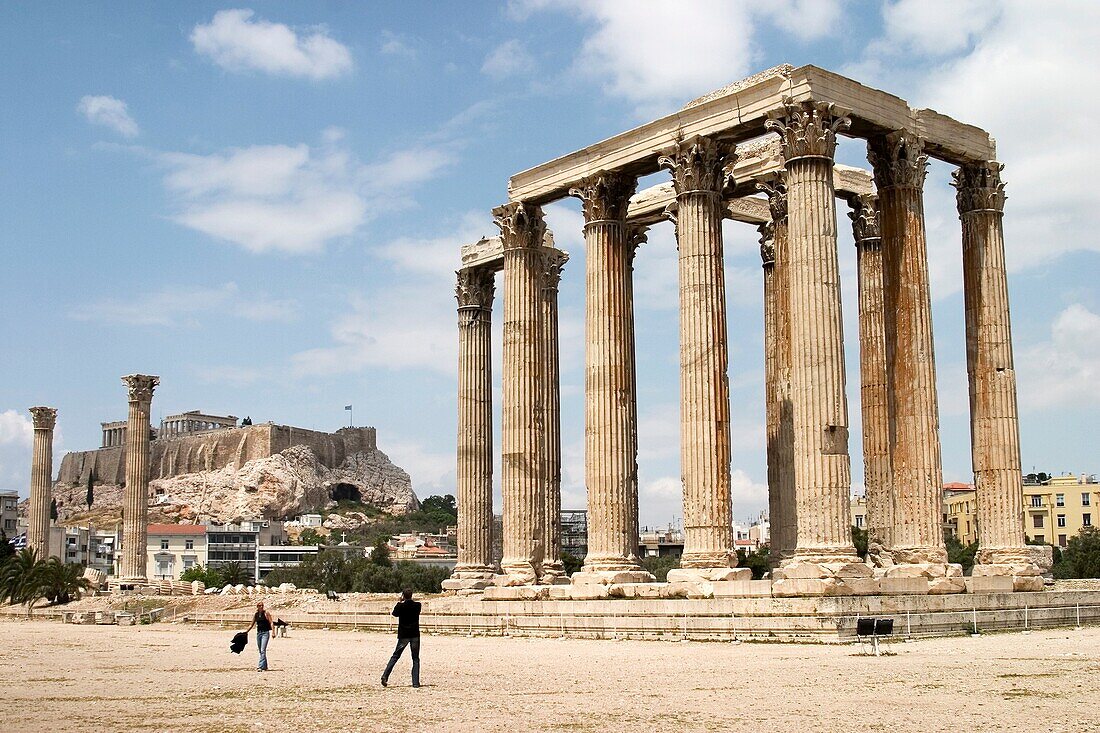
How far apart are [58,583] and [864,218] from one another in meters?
53.3

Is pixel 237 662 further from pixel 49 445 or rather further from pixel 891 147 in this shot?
pixel 49 445

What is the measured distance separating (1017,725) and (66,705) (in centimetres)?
1211

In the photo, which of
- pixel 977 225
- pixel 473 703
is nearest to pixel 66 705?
pixel 473 703

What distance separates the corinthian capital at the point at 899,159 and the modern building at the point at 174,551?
14403cm

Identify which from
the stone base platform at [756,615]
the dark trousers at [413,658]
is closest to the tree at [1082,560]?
the stone base platform at [756,615]

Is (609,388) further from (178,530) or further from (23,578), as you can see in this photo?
(178,530)

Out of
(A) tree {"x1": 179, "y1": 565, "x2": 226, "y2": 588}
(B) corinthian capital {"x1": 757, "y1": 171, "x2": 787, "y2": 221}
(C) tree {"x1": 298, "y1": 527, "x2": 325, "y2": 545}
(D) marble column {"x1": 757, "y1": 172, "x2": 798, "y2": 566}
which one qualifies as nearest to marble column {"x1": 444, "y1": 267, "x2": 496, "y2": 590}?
(D) marble column {"x1": 757, "y1": 172, "x2": 798, "y2": 566}

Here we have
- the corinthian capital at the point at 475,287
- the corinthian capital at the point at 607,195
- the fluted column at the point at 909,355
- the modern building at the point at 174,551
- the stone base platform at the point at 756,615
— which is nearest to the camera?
the stone base platform at the point at 756,615

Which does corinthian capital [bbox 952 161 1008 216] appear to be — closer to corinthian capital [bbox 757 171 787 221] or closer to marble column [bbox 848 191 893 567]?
marble column [bbox 848 191 893 567]

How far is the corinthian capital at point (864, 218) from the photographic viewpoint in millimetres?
Answer: 38094

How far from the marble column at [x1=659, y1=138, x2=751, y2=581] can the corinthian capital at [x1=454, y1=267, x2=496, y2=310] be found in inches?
545

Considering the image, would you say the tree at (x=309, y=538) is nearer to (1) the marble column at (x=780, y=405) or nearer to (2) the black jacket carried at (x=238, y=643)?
(1) the marble column at (x=780, y=405)

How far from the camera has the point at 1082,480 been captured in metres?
102

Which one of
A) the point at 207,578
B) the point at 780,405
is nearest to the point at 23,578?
the point at 780,405
